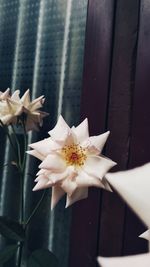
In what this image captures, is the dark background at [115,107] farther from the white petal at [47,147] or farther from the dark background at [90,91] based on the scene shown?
the white petal at [47,147]

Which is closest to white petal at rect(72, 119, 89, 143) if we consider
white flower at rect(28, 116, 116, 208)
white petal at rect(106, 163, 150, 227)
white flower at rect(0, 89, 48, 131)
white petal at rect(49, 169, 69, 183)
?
white flower at rect(28, 116, 116, 208)

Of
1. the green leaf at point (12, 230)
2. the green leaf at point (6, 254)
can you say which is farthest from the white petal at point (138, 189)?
the green leaf at point (6, 254)

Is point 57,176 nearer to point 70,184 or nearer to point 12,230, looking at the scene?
point 70,184

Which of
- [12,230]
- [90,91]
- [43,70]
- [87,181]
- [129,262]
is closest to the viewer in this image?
[129,262]

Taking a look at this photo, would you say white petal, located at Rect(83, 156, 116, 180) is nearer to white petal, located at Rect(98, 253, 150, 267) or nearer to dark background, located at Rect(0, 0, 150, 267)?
dark background, located at Rect(0, 0, 150, 267)

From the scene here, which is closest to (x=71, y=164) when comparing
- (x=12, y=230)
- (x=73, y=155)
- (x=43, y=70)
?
(x=73, y=155)

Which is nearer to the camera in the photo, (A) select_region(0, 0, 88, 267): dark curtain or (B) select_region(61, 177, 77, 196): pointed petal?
(B) select_region(61, 177, 77, 196): pointed petal
